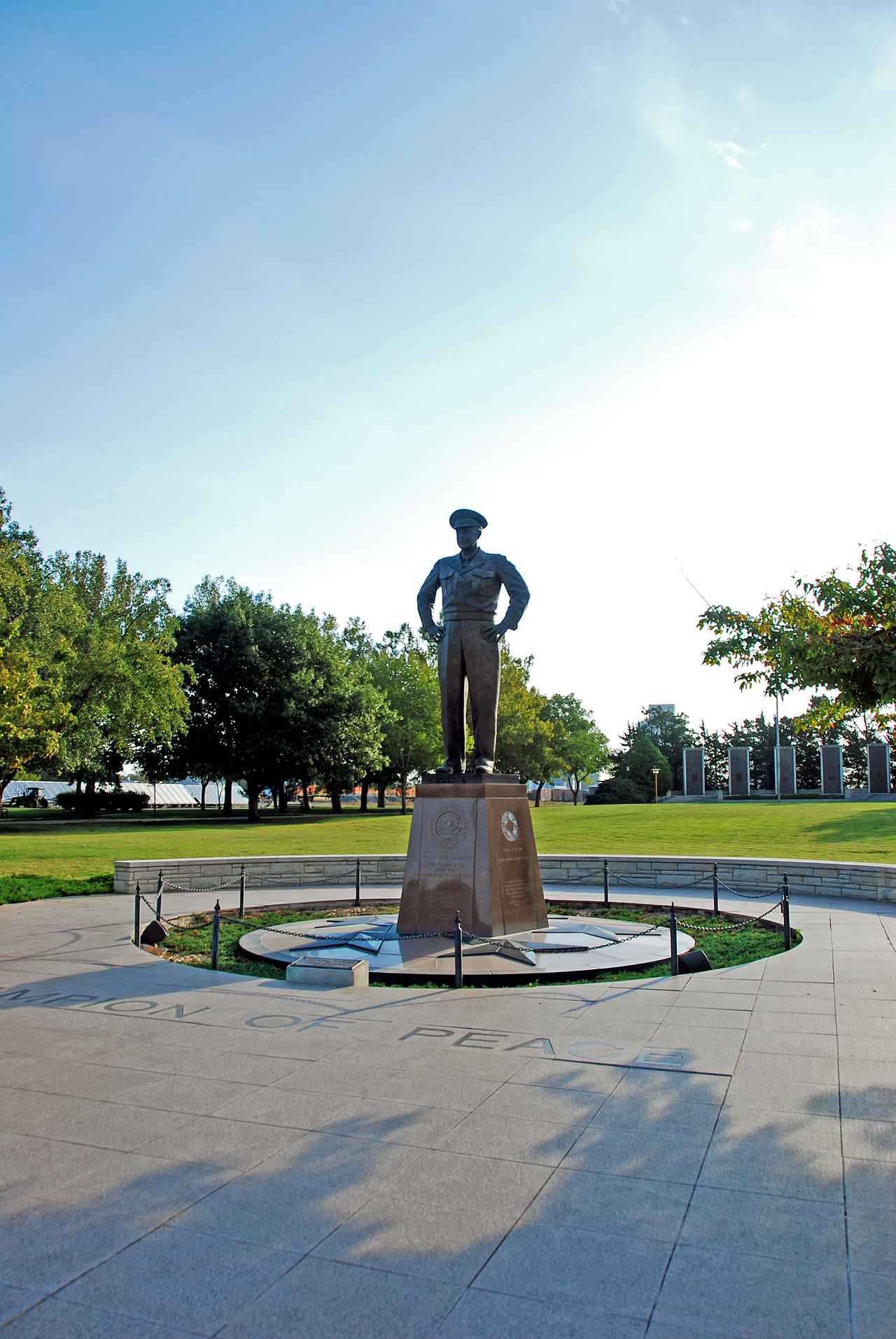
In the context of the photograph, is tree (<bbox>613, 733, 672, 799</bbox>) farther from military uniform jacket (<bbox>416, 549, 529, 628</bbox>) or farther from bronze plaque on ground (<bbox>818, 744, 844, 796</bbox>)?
military uniform jacket (<bbox>416, 549, 529, 628</bbox>)

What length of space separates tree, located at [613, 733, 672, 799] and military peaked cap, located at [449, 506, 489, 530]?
215 feet

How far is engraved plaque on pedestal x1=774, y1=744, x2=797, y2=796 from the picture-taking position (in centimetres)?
6862

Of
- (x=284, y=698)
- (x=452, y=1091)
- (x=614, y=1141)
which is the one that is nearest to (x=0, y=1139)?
(x=452, y=1091)

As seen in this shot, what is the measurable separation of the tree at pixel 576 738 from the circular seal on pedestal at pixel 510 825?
60062 millimetres

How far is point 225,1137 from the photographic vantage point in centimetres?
448

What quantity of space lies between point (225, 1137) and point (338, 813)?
4855cm

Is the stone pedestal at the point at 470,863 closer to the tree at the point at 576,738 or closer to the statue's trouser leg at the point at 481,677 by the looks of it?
the statue's trouser leg at the point at 481,677

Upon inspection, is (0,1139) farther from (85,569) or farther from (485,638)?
(85,569)

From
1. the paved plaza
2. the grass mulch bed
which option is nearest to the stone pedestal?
the grass mulch bed

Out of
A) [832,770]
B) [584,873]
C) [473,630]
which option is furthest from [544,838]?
[832,770]

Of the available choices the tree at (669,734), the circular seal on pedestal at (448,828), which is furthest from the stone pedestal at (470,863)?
the tree at (669,734)

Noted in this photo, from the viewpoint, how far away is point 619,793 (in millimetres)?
65312

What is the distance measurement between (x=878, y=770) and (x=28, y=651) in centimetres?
5882

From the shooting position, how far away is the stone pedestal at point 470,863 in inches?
376
